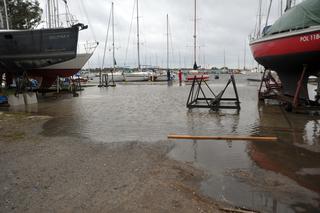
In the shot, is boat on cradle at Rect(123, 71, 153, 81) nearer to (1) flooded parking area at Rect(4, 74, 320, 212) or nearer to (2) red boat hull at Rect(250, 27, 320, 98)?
(2) red boat hull at Rect(250, 27, 320, 98)

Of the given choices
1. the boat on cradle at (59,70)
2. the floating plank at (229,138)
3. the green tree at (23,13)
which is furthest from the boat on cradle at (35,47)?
the floating plank at (229,138)

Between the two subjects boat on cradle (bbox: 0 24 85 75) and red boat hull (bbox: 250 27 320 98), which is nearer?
red boat hull (bbox: 250 27 320 98)

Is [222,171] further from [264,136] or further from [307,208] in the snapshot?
[264,136]

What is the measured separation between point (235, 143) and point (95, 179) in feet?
11.1

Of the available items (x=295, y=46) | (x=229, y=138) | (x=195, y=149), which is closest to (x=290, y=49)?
(x=295, y=46)

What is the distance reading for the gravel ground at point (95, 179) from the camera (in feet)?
11.7

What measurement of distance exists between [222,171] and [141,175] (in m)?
1.30

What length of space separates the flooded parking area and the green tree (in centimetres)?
1504

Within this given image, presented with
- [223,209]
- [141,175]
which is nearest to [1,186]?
[141,175]

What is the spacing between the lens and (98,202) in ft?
12.0

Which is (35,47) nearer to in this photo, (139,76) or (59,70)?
(59,70)

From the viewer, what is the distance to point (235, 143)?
21.4ft

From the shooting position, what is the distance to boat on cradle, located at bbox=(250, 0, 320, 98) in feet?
32.2

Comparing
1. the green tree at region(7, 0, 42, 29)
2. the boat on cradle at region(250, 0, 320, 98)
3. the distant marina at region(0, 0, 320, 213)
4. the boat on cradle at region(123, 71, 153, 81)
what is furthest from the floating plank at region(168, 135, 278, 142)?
the boat on cradle at region(123, 71, 153, 81)
